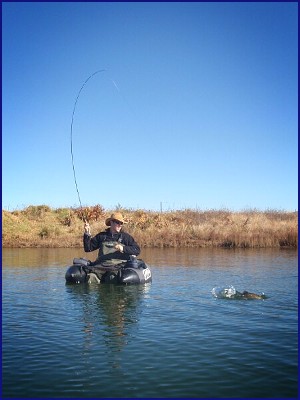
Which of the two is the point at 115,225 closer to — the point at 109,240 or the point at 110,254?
the point at 109,240

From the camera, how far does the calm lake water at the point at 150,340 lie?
5.39 metres

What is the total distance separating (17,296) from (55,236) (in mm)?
17887

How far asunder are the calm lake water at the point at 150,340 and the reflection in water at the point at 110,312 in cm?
2

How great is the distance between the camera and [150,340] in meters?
7.17

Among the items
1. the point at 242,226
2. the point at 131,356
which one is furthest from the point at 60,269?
the point at 242,226

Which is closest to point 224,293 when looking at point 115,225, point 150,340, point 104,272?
point 104,272

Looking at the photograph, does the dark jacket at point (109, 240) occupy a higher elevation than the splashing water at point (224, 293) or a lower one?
higher

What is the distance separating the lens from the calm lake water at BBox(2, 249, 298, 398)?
5391mm

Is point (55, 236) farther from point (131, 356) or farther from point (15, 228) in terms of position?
point (131, 356)

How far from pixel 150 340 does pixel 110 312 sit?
2.11m

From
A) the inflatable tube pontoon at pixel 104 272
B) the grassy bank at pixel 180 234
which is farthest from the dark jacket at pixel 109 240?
the grassy bank at pixel 180 234

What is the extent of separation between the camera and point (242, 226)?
90.2ft

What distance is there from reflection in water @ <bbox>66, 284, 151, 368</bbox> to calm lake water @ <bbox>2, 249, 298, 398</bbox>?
0.7 inches

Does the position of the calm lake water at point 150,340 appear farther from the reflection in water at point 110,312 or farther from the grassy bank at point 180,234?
the grassy bank at point 180,234
